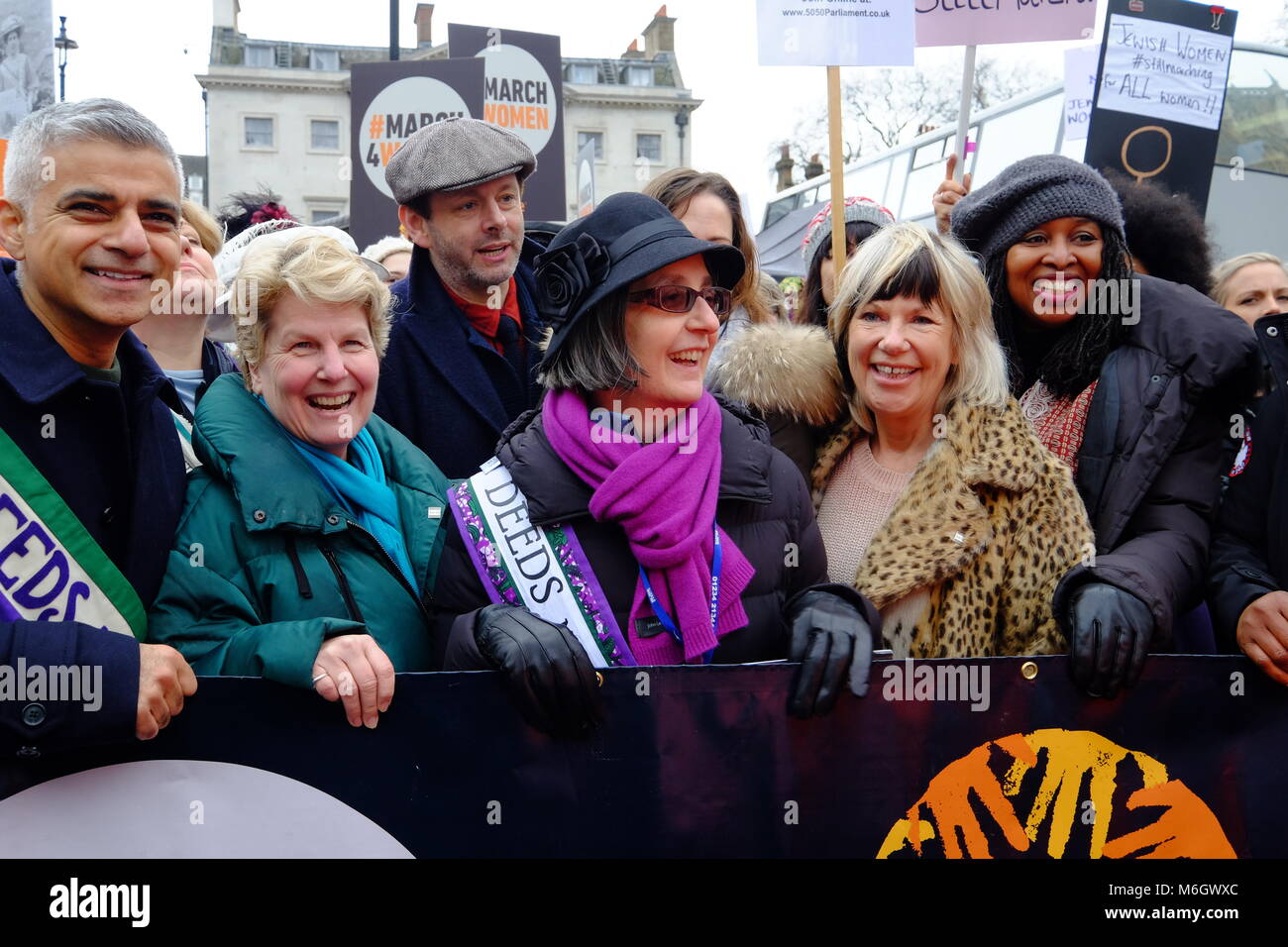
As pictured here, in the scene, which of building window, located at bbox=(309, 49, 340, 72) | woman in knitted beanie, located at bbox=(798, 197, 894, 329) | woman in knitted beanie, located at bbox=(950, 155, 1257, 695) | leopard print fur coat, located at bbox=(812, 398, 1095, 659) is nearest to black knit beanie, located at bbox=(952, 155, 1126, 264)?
woman in knitted beanie, located at bbox=(950, 155, 1257, 695)

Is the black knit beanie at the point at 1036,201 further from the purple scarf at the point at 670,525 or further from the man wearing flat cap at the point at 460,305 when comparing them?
the man wearing flat cap at the point at 460,305

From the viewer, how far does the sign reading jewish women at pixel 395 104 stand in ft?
20.5

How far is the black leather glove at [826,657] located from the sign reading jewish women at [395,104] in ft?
15.1

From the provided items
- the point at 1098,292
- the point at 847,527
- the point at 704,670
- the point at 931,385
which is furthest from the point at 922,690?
the point at 1098,292

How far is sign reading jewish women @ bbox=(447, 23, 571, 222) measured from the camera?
6.71 metres

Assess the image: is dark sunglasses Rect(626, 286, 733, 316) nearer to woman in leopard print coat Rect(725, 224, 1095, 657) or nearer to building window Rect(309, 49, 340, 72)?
woman in leopard print coat Rect(725, 224, 1095, 657)

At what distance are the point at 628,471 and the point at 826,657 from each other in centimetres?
55

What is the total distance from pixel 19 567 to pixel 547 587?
1.01 m

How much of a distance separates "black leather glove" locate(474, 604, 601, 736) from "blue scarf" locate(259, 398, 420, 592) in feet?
1.42

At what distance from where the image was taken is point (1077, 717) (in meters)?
2.35
